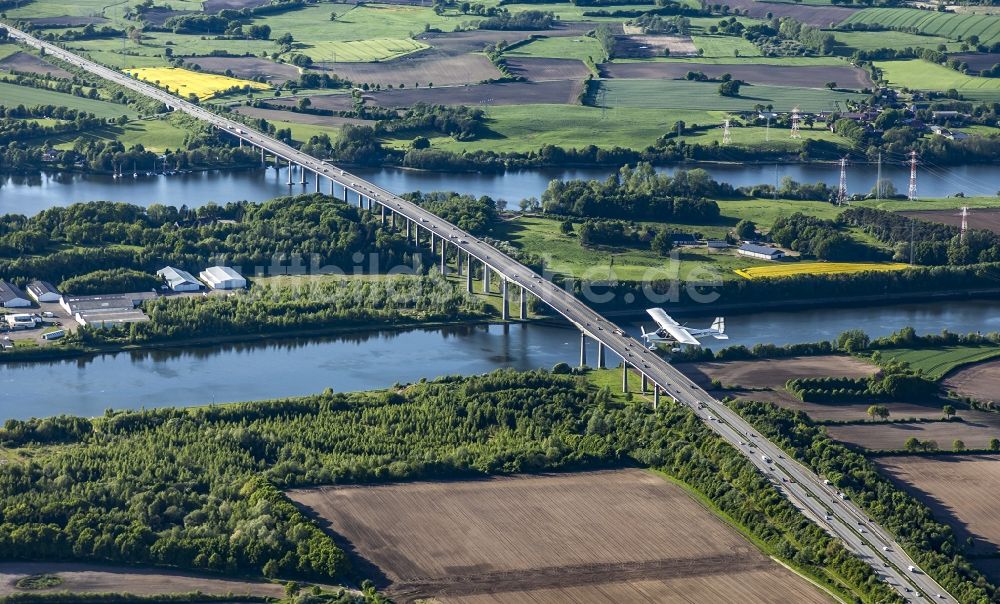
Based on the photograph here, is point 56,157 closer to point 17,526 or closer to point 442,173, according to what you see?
point 442,173

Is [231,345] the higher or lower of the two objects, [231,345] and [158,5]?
the lower

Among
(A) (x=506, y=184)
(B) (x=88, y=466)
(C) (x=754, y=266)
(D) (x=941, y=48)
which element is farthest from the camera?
(D) (x=941, y=48)

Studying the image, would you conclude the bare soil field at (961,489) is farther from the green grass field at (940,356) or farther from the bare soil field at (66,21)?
the bare soil field at (66,21)

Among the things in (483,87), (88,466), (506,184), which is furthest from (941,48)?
(88,466)

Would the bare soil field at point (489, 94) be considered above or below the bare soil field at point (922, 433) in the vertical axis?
above

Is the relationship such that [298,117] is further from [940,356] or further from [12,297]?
[940,356]

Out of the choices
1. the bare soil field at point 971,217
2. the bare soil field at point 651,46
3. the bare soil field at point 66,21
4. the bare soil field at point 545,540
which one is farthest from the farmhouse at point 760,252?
the bare soil field at point 66,21

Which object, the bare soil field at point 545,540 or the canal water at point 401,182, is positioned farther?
the canal water at point 401,182
